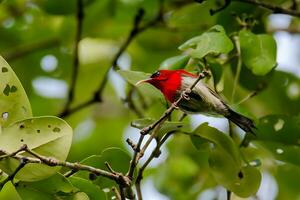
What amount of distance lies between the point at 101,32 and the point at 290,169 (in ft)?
2.93

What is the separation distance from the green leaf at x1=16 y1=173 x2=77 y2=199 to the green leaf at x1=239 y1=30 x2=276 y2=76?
0.61m

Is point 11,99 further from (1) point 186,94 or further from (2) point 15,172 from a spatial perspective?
(1) point 186,94

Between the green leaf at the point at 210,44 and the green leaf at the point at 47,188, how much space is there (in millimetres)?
479

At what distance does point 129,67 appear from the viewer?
3270 millimetres

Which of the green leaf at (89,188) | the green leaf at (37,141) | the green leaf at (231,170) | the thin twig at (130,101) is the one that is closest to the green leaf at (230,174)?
the green leaf at (231,170)

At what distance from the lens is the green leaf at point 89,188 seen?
5.82 ft

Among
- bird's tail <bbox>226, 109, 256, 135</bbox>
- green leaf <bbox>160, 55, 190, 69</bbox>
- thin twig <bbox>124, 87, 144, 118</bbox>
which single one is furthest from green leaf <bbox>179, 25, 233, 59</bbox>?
thin twig <bbox>124, 87, 144, 118</bbox>

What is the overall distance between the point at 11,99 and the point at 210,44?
1.69 ft

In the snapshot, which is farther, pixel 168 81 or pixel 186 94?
pixel 168 81

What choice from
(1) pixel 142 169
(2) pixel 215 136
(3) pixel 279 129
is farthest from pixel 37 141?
(3) pixel 279 129

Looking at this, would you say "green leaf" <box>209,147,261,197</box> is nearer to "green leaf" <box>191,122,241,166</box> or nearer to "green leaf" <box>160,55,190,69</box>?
"green leaf" <box>191,122,241,166</box>

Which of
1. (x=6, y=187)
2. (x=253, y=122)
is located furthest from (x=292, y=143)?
(x=6, y=187)

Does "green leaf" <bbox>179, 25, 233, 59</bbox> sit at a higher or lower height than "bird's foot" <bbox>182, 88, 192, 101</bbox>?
higher

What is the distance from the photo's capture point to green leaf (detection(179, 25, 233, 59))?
76.4 inches
